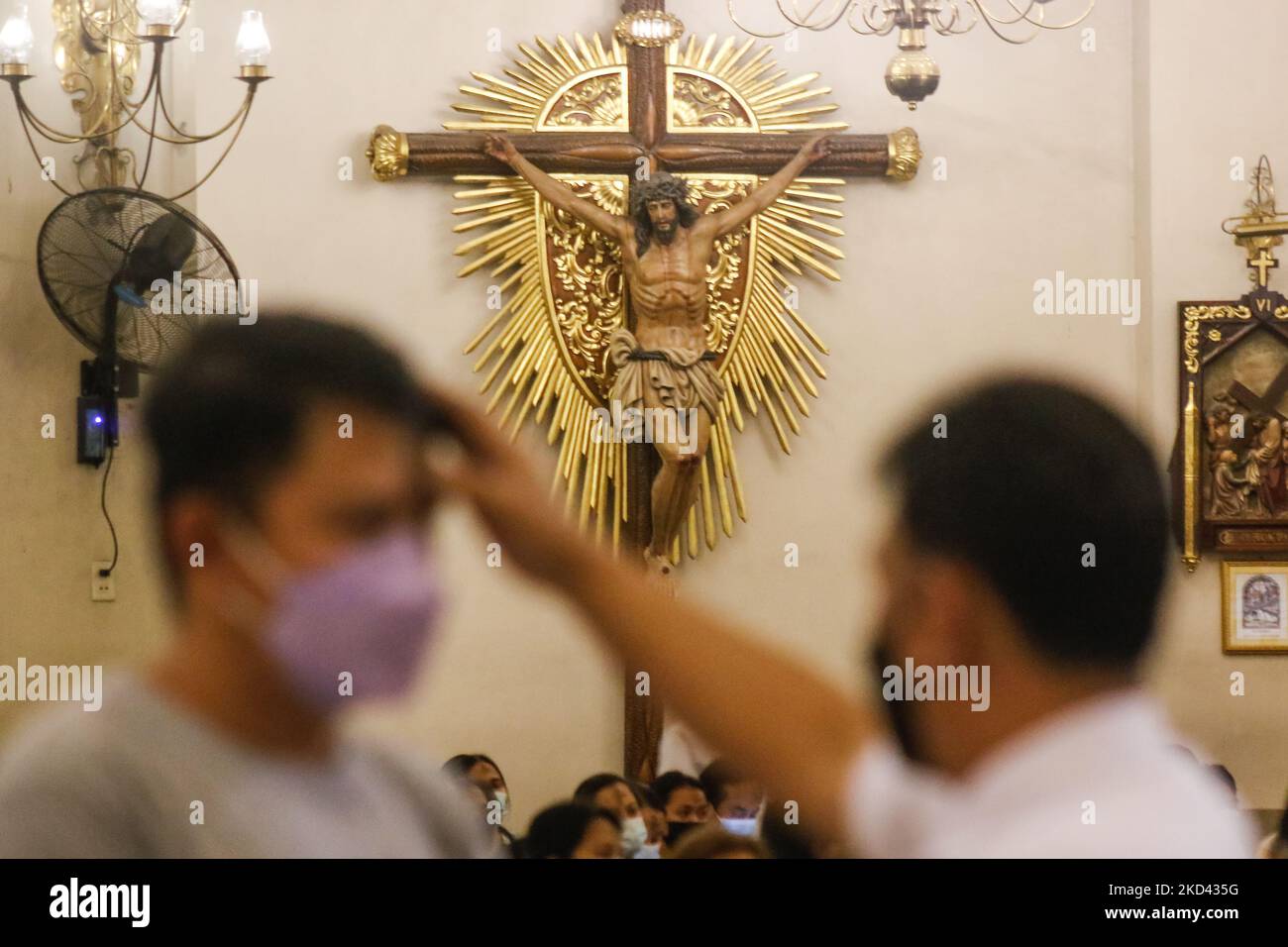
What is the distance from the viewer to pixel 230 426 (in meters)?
1.32

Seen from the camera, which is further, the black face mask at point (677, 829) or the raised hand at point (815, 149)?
the raised hand at point (815, 149)

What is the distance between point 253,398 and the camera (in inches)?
52.9

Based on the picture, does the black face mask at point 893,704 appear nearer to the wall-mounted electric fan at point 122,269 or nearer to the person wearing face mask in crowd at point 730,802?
the person wearing face mask in crowd at point 730,802

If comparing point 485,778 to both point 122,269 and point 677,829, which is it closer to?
point 677,829

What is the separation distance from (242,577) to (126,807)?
18 centimetres

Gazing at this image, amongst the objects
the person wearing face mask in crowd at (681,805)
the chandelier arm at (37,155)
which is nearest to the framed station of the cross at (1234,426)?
the person wearing face mask in crowd at (681,805)

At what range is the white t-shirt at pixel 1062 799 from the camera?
3.80ft

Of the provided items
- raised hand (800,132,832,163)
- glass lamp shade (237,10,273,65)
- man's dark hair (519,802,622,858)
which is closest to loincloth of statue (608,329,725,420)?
raised hand (800,132,832,163)

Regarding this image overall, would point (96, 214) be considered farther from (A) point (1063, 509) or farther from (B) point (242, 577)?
(A) point (1063, 509)

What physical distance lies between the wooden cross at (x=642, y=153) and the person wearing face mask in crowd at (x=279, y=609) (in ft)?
6.38

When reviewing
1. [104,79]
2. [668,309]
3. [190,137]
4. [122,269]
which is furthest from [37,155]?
[668,309]

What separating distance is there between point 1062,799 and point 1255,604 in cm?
239

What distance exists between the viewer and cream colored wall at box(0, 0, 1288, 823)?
3.25 metres
